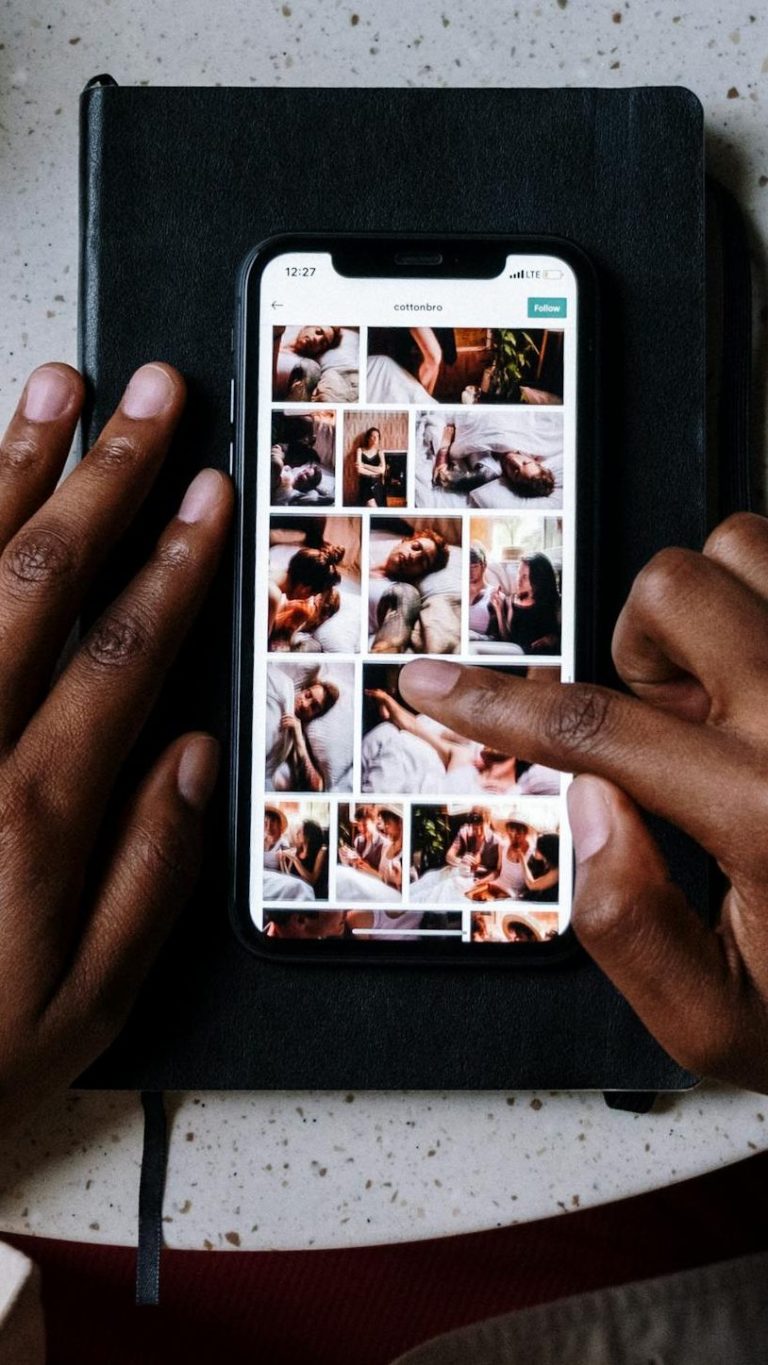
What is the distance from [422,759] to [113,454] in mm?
203

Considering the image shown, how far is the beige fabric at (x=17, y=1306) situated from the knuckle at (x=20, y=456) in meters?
0.41

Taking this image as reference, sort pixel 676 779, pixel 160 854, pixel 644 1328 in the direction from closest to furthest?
pixel 676 779 < pixel 160 854 < pixel 644 1328

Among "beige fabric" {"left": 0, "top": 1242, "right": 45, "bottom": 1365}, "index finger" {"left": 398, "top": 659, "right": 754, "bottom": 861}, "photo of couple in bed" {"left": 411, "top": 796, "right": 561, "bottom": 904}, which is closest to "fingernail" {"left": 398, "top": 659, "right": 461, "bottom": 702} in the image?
"index finger" {"left": 398, "top": 659, "right": 754, "bottom": 861}

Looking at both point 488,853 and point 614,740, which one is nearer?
point 614,740

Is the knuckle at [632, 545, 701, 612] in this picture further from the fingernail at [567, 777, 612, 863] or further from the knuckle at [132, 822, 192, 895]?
the knuckle at [132, 822, 192, 895]

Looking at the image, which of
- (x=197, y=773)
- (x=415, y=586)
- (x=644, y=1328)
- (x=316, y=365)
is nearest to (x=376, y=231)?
(x=316, y=365)

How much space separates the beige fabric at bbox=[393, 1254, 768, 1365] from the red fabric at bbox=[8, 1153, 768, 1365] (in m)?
0.10

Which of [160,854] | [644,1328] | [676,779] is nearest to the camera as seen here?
[676,779]

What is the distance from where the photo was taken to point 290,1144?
0.53m

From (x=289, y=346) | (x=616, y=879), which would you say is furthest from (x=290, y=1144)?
(x=289, y=346)

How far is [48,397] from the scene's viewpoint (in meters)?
0.51

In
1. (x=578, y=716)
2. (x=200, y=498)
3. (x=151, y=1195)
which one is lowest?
(x=151, y=1195)

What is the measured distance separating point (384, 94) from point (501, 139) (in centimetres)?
6

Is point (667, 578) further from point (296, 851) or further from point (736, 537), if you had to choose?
point (296, 851)
